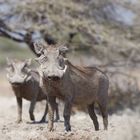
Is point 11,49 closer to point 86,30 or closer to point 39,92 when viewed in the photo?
point 86,30

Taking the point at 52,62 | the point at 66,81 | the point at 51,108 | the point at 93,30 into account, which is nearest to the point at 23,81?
the point at 51,108

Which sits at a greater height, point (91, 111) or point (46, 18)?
point (46, 18)

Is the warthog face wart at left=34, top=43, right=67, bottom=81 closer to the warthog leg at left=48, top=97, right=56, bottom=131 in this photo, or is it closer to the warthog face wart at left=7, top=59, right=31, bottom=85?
the warthog leg at left=48, top=97, right=56, bottom=131

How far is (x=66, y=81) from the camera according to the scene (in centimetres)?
1267

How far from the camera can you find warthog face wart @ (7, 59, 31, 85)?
51.2ft

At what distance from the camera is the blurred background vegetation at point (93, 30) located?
24.0 metres

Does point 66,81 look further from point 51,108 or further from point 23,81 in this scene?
point 23,81

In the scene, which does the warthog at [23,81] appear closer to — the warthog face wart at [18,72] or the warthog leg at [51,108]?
the warthog face wart at [18,72]

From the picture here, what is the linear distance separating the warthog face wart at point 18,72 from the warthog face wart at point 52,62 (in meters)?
3.06

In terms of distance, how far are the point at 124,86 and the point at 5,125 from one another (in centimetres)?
1135

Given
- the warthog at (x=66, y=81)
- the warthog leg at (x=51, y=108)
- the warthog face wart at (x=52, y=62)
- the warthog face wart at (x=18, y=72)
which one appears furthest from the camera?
the warthog face wart at (x=18, y=72)

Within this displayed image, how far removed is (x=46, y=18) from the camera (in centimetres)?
2469

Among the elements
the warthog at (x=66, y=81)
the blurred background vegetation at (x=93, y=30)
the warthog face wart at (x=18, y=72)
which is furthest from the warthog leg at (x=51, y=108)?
the blurred background vegetation at (x=93, y=30)

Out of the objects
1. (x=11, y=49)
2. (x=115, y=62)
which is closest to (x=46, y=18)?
(x=115, y=62)
